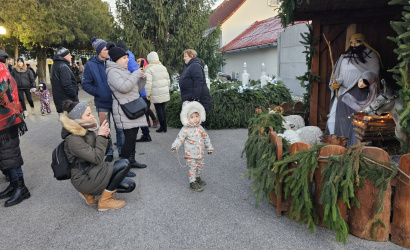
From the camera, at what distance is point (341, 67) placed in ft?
18.1

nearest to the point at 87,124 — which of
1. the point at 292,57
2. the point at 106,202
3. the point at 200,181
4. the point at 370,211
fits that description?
the point at 106,202

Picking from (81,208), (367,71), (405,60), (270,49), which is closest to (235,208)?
(81,208)

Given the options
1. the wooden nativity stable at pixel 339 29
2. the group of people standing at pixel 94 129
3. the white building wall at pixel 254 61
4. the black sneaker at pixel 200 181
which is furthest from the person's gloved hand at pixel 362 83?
the white building wall at pixel 254 61

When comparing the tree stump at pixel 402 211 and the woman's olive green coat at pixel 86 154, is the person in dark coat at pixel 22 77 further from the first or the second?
the tree stump at pixel 402 211

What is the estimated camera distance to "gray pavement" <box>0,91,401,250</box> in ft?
10.8

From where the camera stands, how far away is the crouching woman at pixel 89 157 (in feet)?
12.2

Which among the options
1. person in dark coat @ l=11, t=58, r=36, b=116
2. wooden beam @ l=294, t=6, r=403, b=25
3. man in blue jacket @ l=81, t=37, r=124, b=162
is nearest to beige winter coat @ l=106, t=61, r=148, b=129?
man in blue jacket @ l=81, t=37, r=124, b=162

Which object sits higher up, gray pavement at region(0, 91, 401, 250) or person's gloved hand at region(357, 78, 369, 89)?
person's gloved hand at region(357, 78, 369, 89)

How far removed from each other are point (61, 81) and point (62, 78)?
68 millimetres

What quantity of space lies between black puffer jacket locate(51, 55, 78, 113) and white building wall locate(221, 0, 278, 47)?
19.4 meters

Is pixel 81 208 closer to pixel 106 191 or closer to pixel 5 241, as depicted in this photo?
pixel 106 191

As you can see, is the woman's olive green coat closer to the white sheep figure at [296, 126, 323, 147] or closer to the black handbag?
the black handbag

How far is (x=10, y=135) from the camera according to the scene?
14.2 feet

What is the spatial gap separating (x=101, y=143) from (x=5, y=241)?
1361mm
